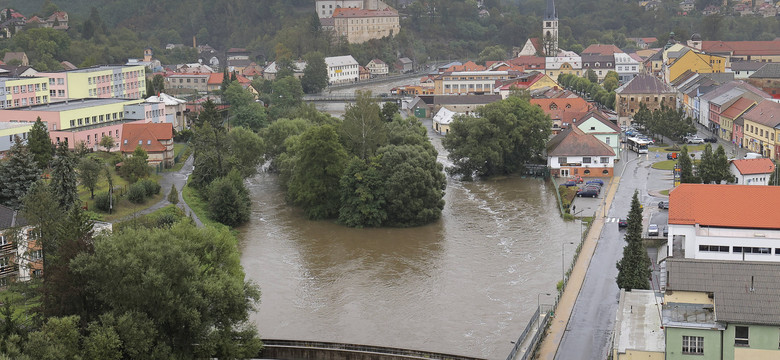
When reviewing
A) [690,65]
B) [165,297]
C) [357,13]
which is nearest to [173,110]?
[165,297]

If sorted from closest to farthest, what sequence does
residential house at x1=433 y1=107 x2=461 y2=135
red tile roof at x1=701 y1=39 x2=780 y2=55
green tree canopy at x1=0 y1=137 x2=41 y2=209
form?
green tree canopy at x1=0 y1=137 x2=41 y2=209, residential house at x1=433 y1=107 x2=461 y2=135, red tile roof at x1=701 y1=39 x2=780 y2=55

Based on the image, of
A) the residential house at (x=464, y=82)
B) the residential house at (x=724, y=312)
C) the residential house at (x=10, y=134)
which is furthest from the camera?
the residential house at (x=464, y=82)

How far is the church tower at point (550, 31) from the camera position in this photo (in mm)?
74181

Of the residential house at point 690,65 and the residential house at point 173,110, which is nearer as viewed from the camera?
the residential house at point 173,110

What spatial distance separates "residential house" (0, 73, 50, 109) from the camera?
3975 centimetres

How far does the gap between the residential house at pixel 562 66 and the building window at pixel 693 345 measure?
51649 mm

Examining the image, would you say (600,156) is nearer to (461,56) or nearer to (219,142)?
(219,142)

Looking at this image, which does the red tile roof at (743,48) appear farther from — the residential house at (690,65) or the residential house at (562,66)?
the residential house at (562,66)

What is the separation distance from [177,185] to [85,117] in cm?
665

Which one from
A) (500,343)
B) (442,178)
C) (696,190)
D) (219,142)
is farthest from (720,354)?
(219,142)

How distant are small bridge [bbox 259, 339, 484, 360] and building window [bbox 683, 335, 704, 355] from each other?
437 centimetres

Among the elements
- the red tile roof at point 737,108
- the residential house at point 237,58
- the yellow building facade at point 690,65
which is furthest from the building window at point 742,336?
the residential house at point 237,58

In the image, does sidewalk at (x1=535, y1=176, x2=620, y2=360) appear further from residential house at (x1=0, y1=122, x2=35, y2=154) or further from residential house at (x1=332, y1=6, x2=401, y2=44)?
residential house at (x1=332, y1=6, x2=401, y2=44)

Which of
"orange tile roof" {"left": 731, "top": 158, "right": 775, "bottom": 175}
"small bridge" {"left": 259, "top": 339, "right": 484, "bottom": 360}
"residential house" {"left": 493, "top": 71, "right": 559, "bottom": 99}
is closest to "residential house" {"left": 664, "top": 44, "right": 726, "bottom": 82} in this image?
"residential house" {"left": 493, "top": 71, "right": 559, "bottom": 99}
